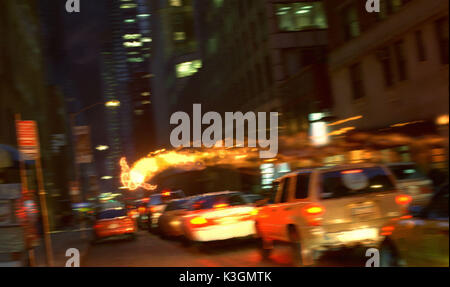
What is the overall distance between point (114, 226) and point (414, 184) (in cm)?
1230

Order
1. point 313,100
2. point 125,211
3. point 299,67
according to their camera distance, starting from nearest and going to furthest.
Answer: point 125,211 < point 313,100 < point 299,67

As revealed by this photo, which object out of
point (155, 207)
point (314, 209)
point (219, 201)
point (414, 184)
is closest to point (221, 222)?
point (219, 201)

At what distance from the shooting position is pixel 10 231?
12.5 m

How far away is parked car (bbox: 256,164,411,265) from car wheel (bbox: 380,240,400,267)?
1.28 metres

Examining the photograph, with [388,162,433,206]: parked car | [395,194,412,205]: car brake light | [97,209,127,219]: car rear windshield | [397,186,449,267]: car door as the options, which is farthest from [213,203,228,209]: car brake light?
[97,209,127,219]: car rear windshield

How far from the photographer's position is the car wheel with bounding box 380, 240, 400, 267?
881cm

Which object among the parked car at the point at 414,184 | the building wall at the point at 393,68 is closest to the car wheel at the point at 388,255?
the parked car at the point at 414,184

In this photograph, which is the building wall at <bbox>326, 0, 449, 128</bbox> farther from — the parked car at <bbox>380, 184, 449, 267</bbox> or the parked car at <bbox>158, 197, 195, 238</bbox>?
the parked car at <bbox>380, 184, 449, 267</bbox>

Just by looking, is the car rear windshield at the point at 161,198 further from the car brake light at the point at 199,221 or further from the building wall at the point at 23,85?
the car brake light at the point at 199,221

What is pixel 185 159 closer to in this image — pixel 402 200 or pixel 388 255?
pixel 402 200

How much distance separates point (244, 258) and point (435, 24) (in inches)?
549

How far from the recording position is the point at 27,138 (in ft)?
41.5
